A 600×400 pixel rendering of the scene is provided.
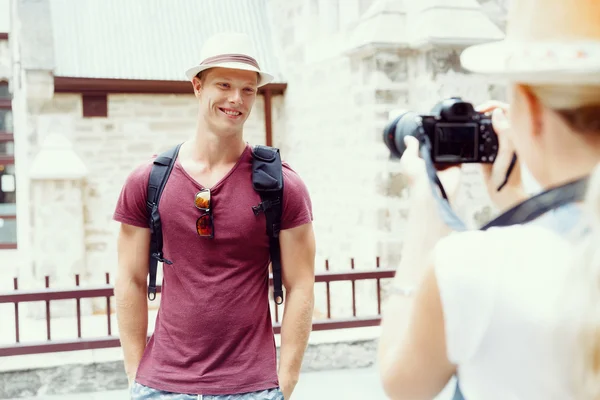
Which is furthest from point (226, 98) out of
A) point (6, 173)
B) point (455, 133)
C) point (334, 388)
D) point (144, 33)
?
point (6, 173)

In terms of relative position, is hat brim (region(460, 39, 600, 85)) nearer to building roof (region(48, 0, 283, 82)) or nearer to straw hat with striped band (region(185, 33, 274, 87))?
straw hat with striped band (region(185, 33, 274, 87))

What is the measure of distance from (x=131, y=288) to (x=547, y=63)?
1.90 meters

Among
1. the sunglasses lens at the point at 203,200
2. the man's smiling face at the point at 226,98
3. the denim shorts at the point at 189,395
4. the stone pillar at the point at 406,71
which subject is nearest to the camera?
the denim shorts at the point at 189,395

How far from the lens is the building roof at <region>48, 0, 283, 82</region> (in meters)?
9.79

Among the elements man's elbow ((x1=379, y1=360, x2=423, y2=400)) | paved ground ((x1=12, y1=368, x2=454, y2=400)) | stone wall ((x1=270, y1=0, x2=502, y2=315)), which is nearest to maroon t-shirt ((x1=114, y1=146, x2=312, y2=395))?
man's elbow ((x1=379, y1=360, x2=423, y2=400))

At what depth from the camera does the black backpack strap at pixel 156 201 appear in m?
2.52

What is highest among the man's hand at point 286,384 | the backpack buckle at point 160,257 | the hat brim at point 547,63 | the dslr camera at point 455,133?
the hat brim at point 547,63

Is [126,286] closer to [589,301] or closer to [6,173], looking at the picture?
[589,301]

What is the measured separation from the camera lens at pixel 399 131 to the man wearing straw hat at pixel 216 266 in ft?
2.89

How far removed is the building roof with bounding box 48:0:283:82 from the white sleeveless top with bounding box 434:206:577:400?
9.04m

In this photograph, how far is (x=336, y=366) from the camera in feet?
21.5

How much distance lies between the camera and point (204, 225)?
8.05ft

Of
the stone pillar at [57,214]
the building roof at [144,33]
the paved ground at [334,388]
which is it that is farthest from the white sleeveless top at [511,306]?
the building roof at [144,33]

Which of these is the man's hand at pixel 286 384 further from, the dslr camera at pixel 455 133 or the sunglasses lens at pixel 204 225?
the dslr camera at pixel 455 133
